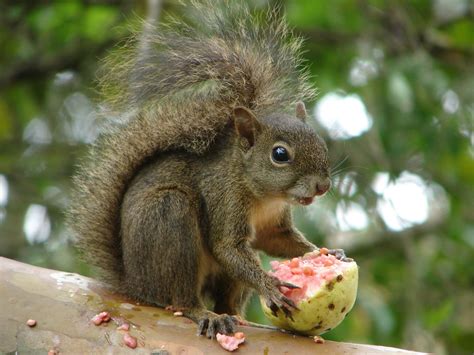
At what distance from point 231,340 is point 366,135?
2038 mm

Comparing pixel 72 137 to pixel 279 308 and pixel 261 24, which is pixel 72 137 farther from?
pixel 279 308

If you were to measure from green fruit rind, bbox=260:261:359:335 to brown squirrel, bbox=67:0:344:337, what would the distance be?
0.74ft

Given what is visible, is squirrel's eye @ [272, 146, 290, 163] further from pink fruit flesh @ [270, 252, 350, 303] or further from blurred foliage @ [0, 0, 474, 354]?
blurred foliage @ [0, 0, 474, 354]

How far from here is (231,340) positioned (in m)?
2.12

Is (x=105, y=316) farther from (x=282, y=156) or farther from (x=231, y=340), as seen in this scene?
(x=282, y=156)

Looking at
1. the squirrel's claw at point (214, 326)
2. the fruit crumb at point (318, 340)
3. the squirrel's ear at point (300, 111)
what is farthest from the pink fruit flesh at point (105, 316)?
the squirrel's ear at point (300, 111)

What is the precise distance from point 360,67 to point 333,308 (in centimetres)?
251

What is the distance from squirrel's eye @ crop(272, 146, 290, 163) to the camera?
8.90ft

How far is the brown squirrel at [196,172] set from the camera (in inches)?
98.7

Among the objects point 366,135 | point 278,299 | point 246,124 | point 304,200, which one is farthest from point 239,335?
point 366,135

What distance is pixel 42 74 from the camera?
15.8 ft

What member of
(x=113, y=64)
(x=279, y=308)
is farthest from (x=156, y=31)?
(x=279, y=308)

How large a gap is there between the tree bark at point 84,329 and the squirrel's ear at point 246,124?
2.44 ft

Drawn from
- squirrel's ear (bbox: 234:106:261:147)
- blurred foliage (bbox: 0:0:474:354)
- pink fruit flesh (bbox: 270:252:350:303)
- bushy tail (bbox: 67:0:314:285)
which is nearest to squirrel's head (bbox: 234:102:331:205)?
squirrel's ear (bbox: 234:106:261:147)
